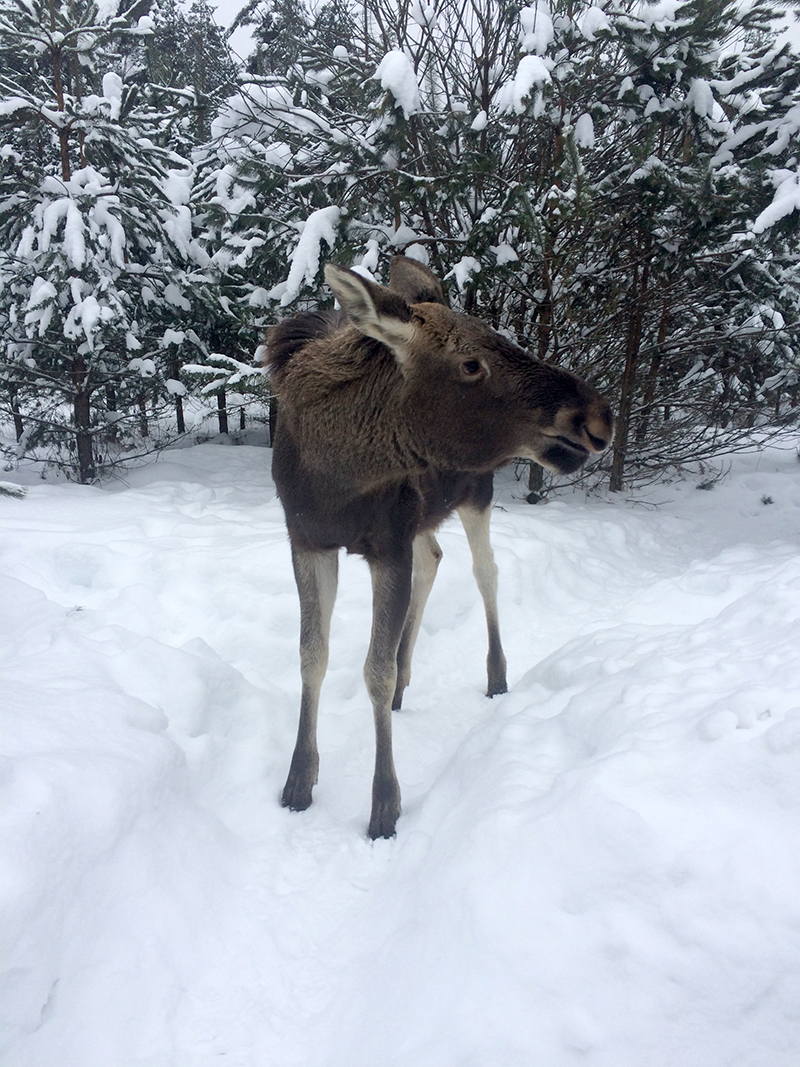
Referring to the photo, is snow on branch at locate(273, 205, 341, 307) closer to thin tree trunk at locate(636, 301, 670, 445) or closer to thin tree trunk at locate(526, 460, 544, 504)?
thin tree trunk at locate(526, 460, 544, 504)

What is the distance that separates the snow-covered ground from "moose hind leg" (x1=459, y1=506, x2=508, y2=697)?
21cm

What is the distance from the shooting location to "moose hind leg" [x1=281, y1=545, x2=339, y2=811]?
117 inches

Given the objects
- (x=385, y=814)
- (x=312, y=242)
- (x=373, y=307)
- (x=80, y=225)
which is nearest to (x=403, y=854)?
(x=385, y=814)

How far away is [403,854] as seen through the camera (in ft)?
8.51

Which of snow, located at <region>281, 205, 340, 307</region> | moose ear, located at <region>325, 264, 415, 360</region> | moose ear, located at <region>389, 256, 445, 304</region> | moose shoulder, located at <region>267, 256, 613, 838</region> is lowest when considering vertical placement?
moose shoulder, located at <region>267, 256, 613, 838</region>

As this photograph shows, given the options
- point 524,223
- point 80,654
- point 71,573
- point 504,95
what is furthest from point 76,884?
point 504,95

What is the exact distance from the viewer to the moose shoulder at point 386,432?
2.46 m

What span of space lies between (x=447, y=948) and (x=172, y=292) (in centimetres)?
934

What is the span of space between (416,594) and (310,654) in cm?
120

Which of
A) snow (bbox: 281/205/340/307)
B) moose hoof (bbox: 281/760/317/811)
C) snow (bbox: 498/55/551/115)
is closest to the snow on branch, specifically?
snow (bbox: 281/205/340/307)

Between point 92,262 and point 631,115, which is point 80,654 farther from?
point 631,115

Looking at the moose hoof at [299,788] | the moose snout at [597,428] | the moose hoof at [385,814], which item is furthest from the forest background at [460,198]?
the moose hoof at [385,814]

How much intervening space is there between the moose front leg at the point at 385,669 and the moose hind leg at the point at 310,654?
301 millimetres

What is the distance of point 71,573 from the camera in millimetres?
4730
